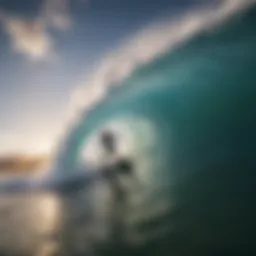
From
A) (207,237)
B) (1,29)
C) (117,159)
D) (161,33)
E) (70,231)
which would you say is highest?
(1,29)

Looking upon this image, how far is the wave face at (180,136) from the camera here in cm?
167

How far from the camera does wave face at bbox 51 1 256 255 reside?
1.67m

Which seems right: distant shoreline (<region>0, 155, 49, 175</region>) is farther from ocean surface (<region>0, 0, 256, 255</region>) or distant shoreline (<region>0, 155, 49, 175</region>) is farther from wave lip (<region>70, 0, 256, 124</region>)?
wave lip (<region>70, 0, 256, 124</region>)

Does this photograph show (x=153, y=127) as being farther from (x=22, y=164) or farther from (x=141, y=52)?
(x=22, y=164)

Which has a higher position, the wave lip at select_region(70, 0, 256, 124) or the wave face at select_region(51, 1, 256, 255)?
the wave lip at select_region(70, 0, 256, 124)

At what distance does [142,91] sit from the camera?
1.85 meters

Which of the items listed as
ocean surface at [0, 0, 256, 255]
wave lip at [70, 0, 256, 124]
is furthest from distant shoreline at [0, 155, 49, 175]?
wave lip at [70, 0, 256, 124]

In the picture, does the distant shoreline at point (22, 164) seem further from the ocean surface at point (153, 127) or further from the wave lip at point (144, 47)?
the wave lip at point (144, 47)

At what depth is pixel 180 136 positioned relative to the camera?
177 centimetres

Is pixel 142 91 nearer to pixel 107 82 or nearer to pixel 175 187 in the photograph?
pixel 107 82

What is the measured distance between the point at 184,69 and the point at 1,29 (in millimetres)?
717

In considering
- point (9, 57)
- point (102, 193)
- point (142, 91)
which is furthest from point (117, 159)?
point (9, 57)

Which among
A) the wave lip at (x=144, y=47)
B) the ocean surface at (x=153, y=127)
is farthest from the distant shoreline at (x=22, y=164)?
the wave lip at (x=144, y=47)

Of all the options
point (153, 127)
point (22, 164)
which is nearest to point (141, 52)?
point (153, 127)
